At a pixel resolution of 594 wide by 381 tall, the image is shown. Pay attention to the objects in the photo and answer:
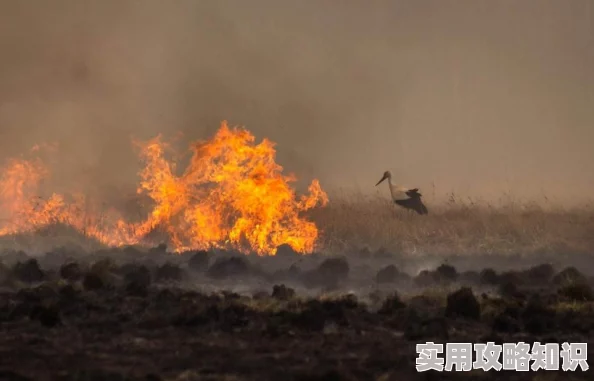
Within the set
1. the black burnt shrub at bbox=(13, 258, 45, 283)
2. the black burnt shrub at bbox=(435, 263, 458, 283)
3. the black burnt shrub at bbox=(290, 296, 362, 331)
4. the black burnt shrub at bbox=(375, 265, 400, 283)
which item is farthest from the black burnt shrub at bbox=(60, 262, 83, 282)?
the black burnt shrub at bbox=(435, 263, 458, 283)

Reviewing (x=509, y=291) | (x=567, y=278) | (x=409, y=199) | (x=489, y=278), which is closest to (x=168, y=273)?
(x=489, y=278)

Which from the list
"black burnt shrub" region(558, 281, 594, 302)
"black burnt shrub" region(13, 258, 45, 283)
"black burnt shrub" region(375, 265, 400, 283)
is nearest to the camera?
"black burnt shrub" region(558, 281, 594, 302)

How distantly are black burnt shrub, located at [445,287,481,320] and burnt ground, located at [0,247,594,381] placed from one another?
0.9 inches

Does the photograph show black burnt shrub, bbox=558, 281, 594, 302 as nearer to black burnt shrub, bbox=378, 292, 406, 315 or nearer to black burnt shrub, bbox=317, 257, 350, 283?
black burnt shrub, bbox=378, 292, 406, 315

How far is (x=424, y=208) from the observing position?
29219 millimetres

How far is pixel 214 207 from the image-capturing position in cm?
2741

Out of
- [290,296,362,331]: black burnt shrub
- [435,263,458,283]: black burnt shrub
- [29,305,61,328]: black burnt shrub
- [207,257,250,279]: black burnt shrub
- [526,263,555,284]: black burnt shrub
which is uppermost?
[526,263,555,284]: black burnt shrub

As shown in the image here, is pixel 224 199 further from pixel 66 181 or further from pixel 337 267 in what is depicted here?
pixel 66 181

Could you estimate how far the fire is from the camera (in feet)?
88.1

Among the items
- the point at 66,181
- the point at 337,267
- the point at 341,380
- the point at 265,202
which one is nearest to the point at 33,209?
the point at 66,181

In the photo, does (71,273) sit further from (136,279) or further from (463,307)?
(463,307)

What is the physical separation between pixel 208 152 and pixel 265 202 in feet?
9.77

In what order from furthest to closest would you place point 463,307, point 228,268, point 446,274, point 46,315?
point 228,268 → point 446,274 → point 463,307 → point 46,315

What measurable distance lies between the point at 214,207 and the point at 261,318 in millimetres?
12554
